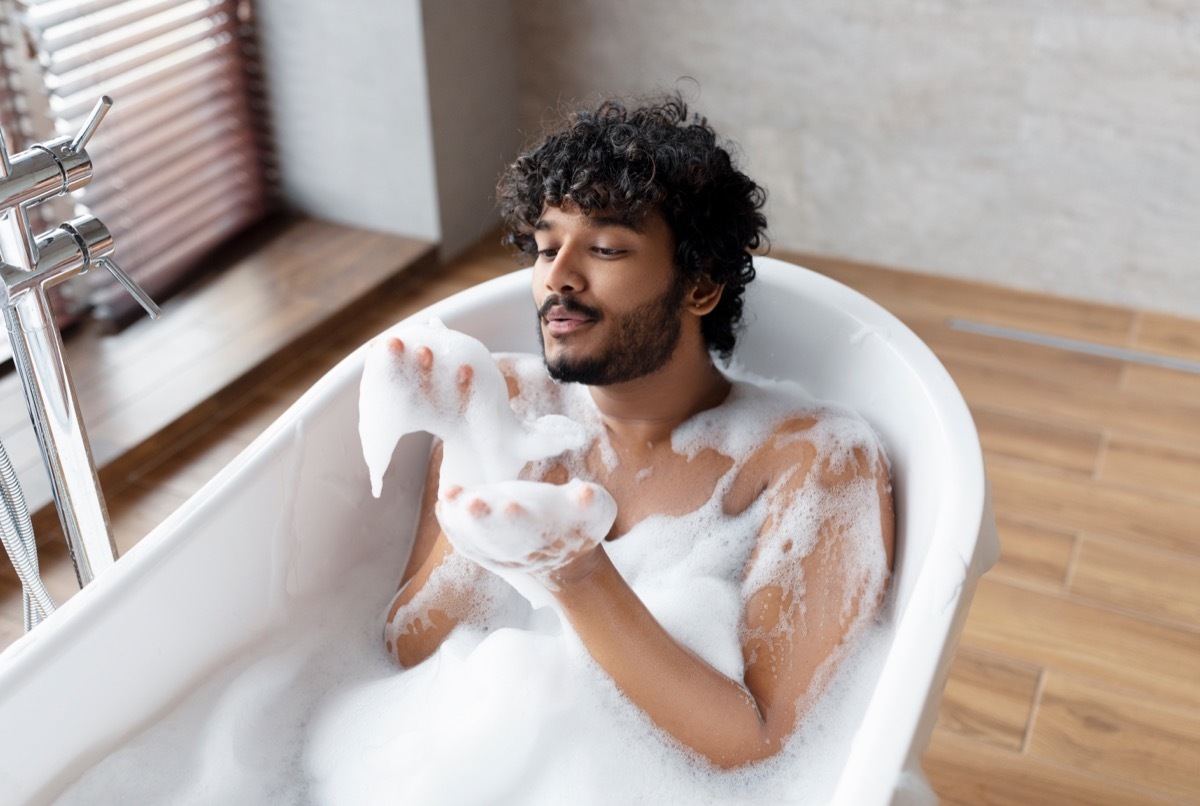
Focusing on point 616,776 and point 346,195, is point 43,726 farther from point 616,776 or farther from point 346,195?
point 346,195

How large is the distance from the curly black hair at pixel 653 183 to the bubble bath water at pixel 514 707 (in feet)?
0.70

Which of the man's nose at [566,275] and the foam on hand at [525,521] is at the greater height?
the man's nose at [566,275]

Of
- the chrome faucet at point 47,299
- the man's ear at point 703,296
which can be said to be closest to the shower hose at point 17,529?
the chrome faucet at point 47,299

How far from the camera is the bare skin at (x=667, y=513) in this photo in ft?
3.99

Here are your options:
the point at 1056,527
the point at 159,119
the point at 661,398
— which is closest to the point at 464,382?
the point at 661,398

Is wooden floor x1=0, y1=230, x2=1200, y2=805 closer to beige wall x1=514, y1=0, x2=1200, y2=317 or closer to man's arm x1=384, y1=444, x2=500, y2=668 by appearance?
beige wall x1=514, y1=0, x2=1200, y2=317

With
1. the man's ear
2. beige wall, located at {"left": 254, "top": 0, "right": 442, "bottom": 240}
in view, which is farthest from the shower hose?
beige wall, located at {"left": 254, "top": 0, "right": 442, "bottom": 240}

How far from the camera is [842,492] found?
1.38 meters

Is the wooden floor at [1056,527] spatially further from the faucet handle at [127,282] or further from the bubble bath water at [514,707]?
the faucet handle at [127,282]

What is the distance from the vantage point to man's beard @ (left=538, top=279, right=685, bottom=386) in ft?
4.52

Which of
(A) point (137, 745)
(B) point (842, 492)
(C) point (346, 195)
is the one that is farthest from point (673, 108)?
(C) point (346, 195)

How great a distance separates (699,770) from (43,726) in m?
0.67

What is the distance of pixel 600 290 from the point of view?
1.36m

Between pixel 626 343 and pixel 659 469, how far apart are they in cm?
21
